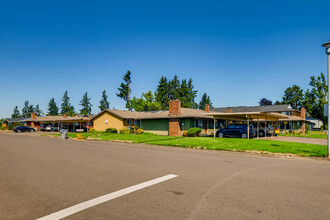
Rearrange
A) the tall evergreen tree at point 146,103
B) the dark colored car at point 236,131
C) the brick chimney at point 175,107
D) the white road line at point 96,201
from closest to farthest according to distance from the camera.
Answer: the white road line at point 96,201, the dark colored car at point 236,131, the brick chimney at point 175,107, the tall evergreen tree at point 146,103

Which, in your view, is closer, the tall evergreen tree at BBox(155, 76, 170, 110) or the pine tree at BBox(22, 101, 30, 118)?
the tall evergreen tree at BBox(155, 76, 170, 110)

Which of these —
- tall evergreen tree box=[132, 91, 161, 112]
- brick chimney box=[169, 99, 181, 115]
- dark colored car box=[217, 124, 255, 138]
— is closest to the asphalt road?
dark colored car box=[217, 124, 255, 138]

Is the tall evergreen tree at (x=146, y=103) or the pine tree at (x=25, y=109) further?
the pine tree at (x=25, y=109)

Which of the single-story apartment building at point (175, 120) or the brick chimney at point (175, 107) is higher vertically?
the brick chimney at point (175, 107)

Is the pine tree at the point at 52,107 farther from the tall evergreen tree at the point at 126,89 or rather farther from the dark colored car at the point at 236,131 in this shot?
the dark colored car at the point at 236,131

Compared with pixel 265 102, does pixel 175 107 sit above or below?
below

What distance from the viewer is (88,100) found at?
12000 centimetres

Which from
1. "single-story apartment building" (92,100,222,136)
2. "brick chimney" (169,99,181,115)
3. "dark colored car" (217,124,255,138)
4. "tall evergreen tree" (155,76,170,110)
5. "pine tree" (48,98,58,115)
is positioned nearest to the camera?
"dark colored car" (217,124,255,138)

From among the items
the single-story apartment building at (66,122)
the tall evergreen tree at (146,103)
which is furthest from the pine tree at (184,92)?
the single-story apartment building at (66,122)

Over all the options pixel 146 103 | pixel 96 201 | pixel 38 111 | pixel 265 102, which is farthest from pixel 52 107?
pixel 96 201

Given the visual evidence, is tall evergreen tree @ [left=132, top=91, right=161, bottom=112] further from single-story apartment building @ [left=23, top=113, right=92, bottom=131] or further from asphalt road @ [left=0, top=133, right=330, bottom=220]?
asphalt road @ [left=0, top=133, right=330, bottom=220]

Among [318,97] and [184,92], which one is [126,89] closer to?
[184,92]

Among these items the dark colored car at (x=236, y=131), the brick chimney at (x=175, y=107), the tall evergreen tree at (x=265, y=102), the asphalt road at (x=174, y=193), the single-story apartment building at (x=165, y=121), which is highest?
the tall evergreen tree at (x=265, y=102)

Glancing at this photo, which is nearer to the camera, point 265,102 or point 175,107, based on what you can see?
point 175,107
